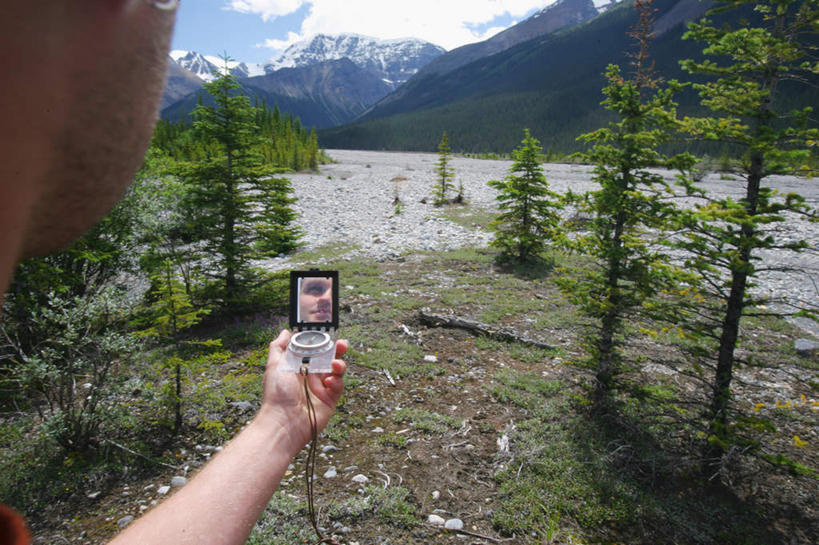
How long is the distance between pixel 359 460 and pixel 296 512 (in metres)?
0.89

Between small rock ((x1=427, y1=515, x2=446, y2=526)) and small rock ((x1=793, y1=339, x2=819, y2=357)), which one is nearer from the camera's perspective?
small rock ((x1=427, y1=515, x2=446, y2=526))

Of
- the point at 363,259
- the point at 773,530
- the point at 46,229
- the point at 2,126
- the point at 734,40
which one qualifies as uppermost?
the point at 734,40

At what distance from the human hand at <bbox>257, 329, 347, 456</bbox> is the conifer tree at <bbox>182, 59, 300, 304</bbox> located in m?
5.71

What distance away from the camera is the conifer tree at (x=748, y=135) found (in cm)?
352

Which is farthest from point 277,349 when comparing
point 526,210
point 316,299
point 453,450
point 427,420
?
point 526,210

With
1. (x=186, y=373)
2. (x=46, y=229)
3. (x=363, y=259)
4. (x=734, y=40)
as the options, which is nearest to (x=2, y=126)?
(x=46, y=229)

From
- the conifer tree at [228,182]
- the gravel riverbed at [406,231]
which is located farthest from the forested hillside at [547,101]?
the conifer tree at [228,182]

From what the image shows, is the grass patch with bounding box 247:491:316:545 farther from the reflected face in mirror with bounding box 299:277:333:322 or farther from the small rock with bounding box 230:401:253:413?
the reflected face in mirror with bounding box 299:277:333:322

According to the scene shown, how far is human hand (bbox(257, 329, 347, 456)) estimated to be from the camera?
1932mm

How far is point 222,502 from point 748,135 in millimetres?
5009

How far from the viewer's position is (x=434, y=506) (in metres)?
3.74

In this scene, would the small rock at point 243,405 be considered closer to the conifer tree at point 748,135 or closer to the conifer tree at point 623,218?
the conifer tree at point 623,218

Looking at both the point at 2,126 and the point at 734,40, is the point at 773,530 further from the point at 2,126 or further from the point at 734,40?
the point at 2,126

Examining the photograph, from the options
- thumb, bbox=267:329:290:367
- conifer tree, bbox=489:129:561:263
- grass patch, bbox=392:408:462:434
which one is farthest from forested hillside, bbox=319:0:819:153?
thumb, bbox=267:329:290:367
